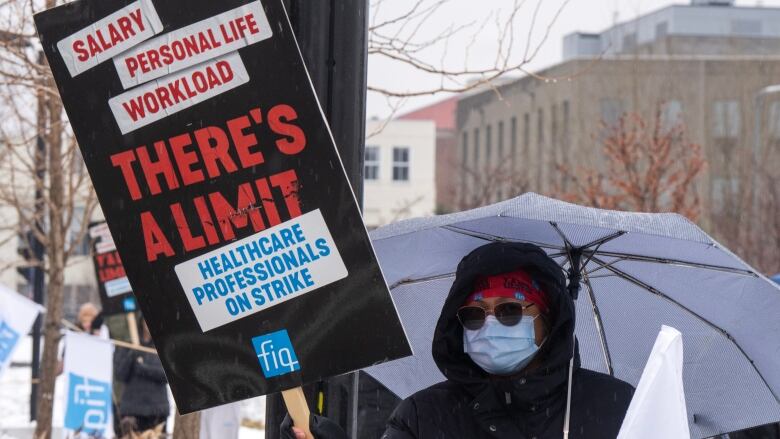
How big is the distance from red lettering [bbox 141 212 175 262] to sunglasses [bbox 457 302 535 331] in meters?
0.89

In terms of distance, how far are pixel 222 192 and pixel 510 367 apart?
37.0 inches

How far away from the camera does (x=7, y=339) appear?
10.2 m

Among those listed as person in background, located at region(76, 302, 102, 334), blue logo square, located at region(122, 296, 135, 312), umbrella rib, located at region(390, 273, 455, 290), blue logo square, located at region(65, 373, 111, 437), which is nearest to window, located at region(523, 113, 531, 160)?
person in background, located at region(76, 302, 102, 334)

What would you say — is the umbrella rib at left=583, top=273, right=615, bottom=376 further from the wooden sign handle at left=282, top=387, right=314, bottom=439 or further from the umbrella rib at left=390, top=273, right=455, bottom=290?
the wooden sign handle at left=282, top=387, right=314, bottom=439

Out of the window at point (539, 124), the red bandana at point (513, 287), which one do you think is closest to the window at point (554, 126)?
the window at point (539, 124)

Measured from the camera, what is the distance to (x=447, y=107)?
309 ft

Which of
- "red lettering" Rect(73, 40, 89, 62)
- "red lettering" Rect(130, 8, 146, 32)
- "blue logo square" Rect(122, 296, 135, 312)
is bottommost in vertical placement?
"blue logo square" Rect(122, 296, 135, 312)

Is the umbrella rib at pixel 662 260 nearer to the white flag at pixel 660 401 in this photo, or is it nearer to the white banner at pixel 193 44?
the white flag at pixel 660 401

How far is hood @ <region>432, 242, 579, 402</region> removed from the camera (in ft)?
11.4

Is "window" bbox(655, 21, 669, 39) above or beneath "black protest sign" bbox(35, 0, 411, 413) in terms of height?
above

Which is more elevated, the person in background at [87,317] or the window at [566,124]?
the window at [566,124]

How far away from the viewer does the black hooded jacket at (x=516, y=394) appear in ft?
11.3

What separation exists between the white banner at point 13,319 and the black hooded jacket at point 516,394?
7216 millimetres

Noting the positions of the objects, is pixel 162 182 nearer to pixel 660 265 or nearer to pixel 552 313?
pixel 552 313
